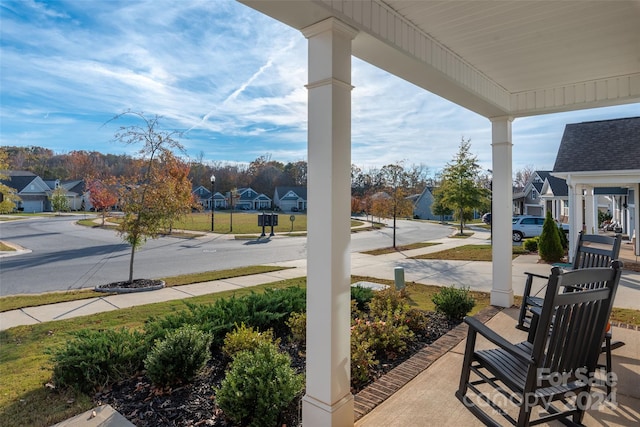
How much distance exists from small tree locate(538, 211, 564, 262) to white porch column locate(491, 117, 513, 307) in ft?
22.5

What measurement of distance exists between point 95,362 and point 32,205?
37874 millimetres

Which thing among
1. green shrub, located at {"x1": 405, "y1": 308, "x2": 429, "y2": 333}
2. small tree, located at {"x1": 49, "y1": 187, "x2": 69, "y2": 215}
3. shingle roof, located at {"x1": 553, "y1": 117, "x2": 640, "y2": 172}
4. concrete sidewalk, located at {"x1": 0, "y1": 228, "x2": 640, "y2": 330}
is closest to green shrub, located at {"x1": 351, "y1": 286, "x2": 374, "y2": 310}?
green shrub, located at {"x1": 405, "y1": 308, "x2": 429, "y2": 333}

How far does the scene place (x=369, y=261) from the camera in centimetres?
1138

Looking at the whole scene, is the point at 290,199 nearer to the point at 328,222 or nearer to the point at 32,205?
the point at 32,205

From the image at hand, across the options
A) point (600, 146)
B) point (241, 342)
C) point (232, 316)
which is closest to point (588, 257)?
point (241, 342)

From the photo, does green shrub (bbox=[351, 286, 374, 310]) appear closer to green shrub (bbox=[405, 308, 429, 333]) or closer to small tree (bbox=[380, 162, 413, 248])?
green shrub (bbox=[405, 308, 429, 333])

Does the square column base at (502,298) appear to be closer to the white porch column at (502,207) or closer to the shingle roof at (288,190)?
the white porch column at (502,207)

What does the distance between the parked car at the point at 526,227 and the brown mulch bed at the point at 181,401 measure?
16.4 meters

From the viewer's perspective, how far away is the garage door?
102 ft

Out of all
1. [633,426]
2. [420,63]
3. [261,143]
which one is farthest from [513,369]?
[261,143]

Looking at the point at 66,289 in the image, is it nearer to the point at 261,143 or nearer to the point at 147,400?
the point at 147,400

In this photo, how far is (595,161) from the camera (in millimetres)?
10320

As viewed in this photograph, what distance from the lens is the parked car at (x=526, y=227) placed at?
17.0m

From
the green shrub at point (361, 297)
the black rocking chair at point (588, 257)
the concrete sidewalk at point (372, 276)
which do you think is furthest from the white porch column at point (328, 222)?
the concrete sidewalk at point (372, 276)
